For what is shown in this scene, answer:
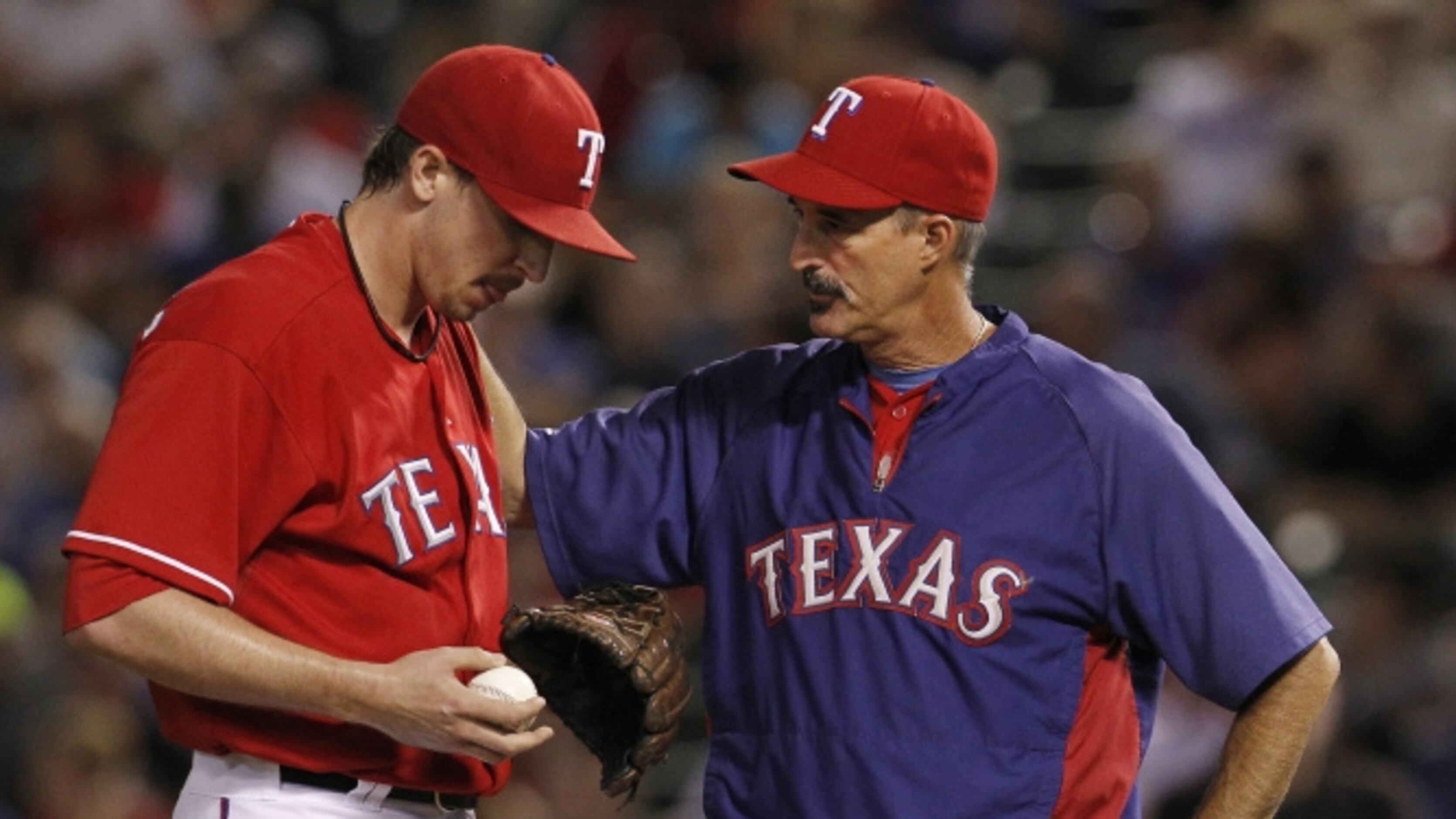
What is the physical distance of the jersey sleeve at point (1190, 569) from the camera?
3.43 meters

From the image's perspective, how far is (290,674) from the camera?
10.4 feet

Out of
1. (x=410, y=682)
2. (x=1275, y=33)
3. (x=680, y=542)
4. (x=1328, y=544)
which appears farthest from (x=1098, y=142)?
(x=410, y=682)

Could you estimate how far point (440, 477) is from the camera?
3.50 metres

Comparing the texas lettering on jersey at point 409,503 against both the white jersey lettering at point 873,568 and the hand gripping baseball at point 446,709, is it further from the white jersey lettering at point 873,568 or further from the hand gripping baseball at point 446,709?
the white jersey lettering at point 873,568

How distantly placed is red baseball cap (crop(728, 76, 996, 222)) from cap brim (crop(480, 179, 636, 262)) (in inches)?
10.5

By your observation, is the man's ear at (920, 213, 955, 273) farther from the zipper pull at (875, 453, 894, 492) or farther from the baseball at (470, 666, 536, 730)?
the baseball at (470, 666, 536, 730)

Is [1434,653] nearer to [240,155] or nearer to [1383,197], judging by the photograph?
[1383,197]

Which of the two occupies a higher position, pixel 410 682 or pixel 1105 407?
pixel 1105 407

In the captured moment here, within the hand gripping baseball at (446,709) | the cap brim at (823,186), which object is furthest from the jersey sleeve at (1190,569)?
the hand gripping baseball at (446,709)

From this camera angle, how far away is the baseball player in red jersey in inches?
125

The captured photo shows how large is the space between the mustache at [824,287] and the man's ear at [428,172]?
0.59 metres

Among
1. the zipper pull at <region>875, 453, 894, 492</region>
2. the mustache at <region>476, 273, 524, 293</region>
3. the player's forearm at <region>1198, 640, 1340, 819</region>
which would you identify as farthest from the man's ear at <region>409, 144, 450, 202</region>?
the player's forearm at <region>1198, 640, 1340, 819</region>

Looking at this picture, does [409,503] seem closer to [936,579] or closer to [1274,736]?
[936,579]

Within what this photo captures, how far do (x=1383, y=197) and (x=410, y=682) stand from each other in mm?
5041
